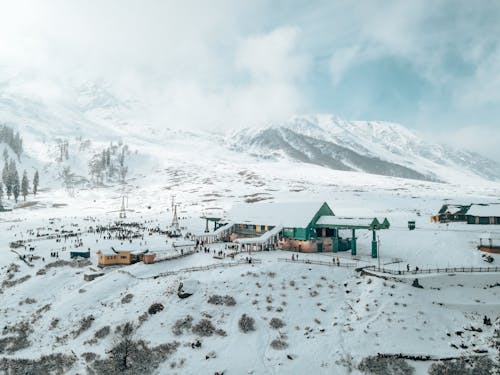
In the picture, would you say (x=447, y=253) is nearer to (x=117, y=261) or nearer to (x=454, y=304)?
(x=454, y=304)

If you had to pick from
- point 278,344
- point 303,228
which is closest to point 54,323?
point 278,344

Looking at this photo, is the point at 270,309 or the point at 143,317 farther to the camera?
the point at 143,317

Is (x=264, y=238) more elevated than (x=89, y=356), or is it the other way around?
(x=264, y=238)

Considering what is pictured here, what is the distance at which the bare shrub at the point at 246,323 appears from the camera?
3216cm

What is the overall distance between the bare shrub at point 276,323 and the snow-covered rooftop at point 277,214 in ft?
69.6

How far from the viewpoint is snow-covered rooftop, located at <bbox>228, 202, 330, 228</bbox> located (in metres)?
54.6

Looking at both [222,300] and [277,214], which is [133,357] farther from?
[277,214]

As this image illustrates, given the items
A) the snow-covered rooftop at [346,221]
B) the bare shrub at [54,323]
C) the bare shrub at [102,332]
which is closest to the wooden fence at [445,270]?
the snow-covered rooftop at [346,221]

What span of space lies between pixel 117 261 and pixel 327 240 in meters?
31.8

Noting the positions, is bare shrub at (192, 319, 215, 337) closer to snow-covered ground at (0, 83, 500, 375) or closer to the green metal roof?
snow-covered ground at (0, 83, 500, 375)

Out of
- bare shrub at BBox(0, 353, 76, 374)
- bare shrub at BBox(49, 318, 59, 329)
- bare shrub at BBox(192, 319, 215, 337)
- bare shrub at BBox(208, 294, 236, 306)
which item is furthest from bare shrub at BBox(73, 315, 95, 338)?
bare shrub at BBox(208, 294, 236, 306)

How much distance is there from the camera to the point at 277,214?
58.8 meters

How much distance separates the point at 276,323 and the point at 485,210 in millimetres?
56719

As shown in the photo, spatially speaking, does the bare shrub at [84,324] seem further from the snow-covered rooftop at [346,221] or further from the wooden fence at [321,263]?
the snow-covered rooftop at [346,221]
